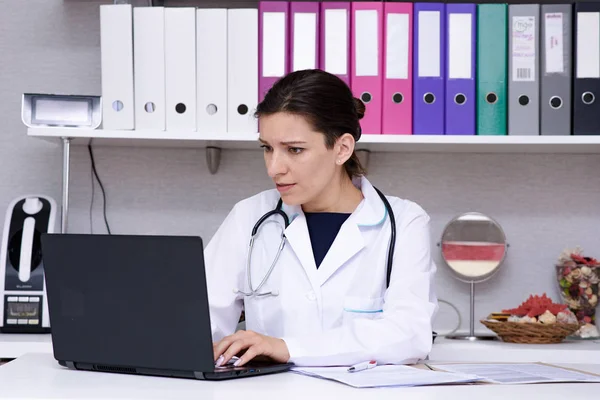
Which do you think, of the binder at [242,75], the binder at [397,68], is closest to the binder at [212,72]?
the binder at [242,75]

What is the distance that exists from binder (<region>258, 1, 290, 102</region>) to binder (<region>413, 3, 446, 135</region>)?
34 cm

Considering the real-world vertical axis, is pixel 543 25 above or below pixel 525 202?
above

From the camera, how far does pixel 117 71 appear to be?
6.72 ft

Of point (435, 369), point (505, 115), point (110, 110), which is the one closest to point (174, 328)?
point (435, 369)

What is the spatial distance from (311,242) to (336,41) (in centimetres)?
57

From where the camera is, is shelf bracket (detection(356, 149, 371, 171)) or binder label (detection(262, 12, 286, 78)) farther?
shelf bracket (detection(356, 149, 371, 171))

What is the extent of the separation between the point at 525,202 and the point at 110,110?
1.20m

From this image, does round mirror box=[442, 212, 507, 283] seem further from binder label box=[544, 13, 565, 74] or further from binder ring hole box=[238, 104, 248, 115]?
binder ring hole box=[238, 104, 248, 115]

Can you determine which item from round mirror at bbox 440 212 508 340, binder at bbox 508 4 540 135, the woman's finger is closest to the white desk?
round mirror at bbox 440 212 508 340

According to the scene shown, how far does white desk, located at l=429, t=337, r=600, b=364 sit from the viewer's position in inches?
77.0

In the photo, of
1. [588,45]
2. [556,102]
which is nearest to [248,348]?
[556,102]

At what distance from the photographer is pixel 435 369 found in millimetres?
1285

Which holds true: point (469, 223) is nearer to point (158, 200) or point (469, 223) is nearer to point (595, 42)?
point (595, 42)

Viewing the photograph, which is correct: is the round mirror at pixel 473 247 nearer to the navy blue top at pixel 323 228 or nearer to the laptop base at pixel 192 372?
the navy blue top at pixel 323 228
